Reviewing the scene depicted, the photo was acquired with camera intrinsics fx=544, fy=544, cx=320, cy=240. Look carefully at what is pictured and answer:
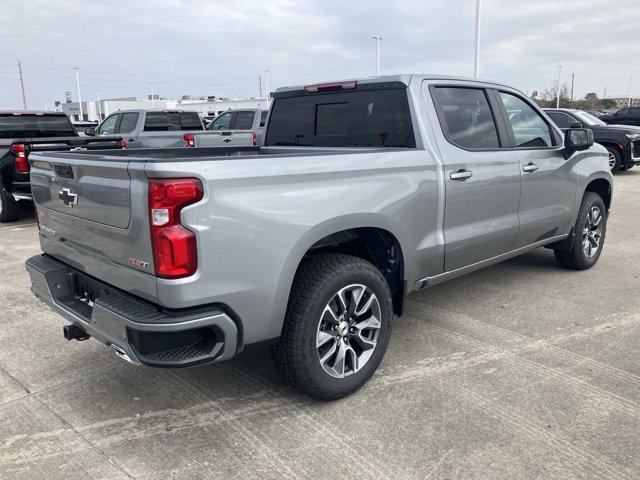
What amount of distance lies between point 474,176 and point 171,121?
35.7 ft

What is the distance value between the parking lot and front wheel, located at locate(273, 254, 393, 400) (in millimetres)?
182

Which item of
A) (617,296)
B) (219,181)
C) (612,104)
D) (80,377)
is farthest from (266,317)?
(612,104)

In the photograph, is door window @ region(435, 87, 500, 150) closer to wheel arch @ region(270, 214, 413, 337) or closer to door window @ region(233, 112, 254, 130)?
wheel arch @ region(270, 214, 413, 337)

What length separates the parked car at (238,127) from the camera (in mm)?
13922

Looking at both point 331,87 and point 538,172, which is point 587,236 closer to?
point 538,172

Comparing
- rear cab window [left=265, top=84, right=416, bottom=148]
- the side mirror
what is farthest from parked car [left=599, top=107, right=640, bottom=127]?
rear cab window [left=265, top=84, right=416, bottom=148]

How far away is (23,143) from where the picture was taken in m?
7.89

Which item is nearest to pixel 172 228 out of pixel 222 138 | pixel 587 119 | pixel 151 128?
pixel 151 128

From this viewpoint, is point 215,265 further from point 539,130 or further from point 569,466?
point 539,130

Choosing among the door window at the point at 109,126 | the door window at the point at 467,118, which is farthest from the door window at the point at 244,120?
the door window at the point at 467,118

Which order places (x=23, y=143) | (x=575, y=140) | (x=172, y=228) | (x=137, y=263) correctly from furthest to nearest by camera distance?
(x=23, y=143)
(x=575, y=140)
(x=137, y=263)
(x=172, y=228)

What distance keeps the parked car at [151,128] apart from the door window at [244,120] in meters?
1.53

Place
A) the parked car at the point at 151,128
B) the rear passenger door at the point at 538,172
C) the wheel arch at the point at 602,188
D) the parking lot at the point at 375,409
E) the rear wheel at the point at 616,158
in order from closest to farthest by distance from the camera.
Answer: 1. the parking lot at the point at 375,409
2. the rear passenger door at the point at 538,172
3. the wheel arch at the point at 602,188
4. the parked car at the point at 151,128
5. the rear wheel at the point at 616,158

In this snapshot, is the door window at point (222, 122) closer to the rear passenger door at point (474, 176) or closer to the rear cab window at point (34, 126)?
the rear cab window at point (34, 126)
